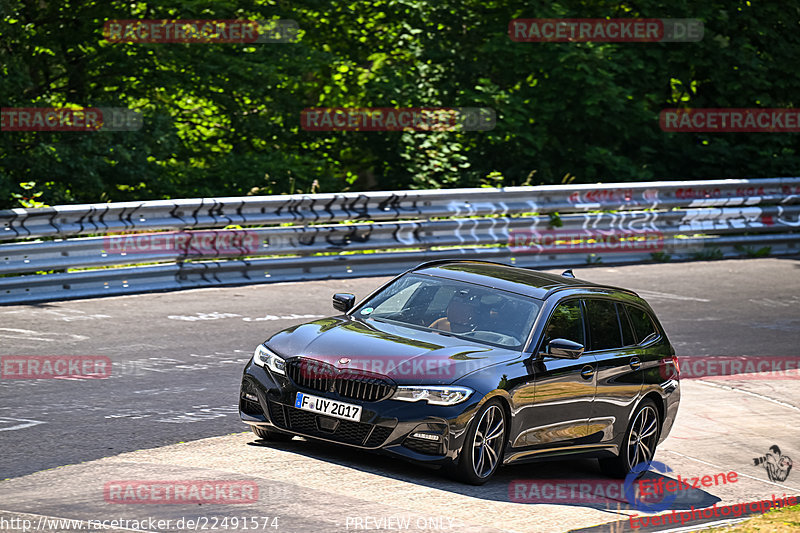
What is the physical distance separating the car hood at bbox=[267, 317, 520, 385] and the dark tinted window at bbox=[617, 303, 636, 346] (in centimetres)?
146

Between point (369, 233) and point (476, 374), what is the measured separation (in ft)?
32.3

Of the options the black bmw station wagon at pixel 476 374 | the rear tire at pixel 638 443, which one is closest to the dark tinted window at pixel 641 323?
the black bmw station wagon at pixel 476 374

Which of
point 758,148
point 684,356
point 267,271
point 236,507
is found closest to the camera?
point 236,507

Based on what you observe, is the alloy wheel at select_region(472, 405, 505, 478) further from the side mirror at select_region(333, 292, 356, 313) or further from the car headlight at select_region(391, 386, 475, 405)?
the side mirror at select_region(333, 292, 356, 313)

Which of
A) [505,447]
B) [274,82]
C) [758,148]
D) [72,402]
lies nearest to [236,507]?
[505,447]

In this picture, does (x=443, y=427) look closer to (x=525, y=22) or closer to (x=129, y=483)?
(x=129, y=483)

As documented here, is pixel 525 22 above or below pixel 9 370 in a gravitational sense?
above

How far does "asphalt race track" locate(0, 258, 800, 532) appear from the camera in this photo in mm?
7230

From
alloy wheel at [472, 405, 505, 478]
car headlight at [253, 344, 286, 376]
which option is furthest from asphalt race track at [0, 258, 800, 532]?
car headlight at [253, 344, 286, 376]

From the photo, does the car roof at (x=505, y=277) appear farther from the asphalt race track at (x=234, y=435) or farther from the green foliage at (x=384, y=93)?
the green foliage at (x=384, y=93)

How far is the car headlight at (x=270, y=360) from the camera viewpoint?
28.2 ft

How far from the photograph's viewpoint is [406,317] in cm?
938

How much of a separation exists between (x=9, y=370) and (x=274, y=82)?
1228 cm

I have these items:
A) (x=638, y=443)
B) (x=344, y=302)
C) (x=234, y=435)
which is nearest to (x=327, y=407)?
(x=234, y=435)
